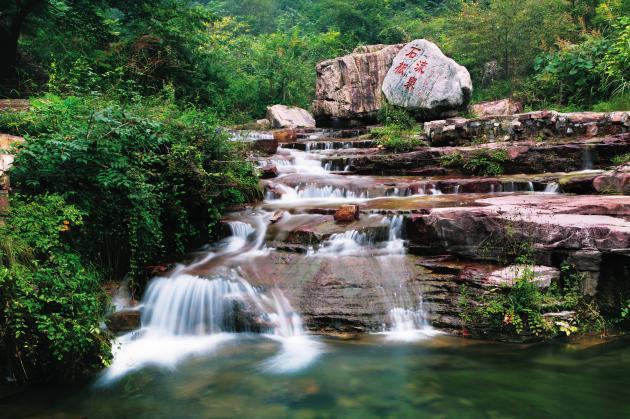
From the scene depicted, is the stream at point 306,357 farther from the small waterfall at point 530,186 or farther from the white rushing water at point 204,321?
the small waterfall at point 530,186

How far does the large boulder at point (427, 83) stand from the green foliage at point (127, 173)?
868cm

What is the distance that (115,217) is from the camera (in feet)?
18.5

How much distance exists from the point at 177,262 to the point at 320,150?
6865 mm

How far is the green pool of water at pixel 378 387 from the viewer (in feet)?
12.7

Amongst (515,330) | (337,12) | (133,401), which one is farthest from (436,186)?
(337,12)

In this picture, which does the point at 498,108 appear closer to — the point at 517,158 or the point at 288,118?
the point at 517,158

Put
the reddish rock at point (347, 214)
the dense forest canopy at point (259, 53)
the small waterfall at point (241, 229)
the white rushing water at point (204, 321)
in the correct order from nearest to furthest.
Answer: the white rushing water at point (204, 321) → the reddish rock at point (347, 214) → the small waterfall at point (241, 229) → the dense forest canopy at point (259, 53)

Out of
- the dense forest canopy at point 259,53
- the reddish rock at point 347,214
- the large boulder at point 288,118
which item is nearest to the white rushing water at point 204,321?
the reddish rock at point 347,214

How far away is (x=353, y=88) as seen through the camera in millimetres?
16156

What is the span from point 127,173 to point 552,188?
6997mm

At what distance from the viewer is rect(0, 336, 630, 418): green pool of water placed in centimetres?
386

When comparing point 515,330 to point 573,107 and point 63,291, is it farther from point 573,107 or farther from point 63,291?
point 573,107

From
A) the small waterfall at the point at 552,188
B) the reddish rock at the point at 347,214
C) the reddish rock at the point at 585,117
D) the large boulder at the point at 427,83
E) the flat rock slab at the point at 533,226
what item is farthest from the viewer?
the large boulder at the point at 427,83

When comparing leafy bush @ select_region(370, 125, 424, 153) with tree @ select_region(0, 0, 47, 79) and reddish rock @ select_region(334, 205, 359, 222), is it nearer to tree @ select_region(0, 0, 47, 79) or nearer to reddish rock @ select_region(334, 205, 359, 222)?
reddish rock @ select_region(334, 205, 359, 222)
